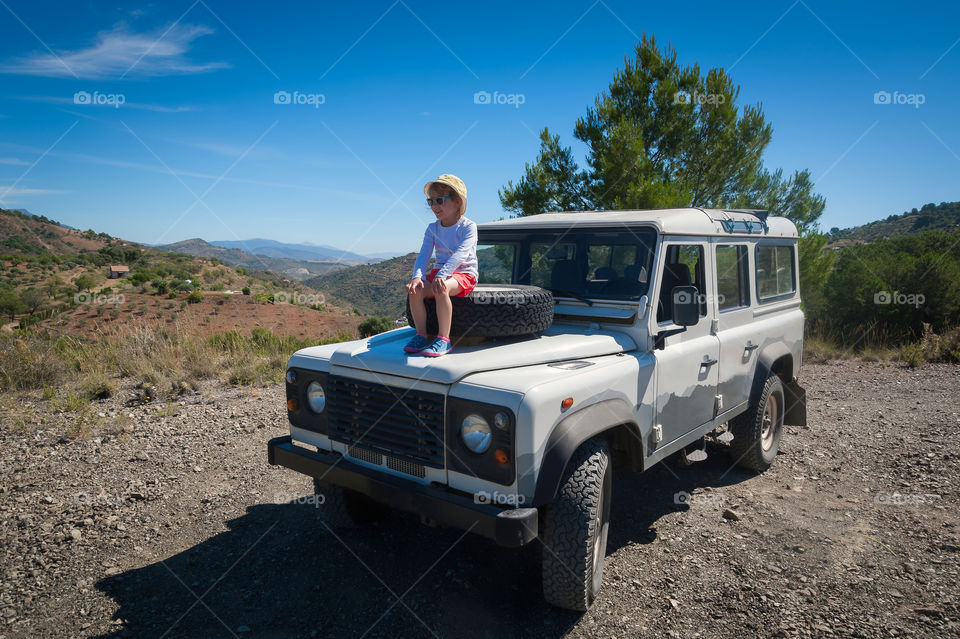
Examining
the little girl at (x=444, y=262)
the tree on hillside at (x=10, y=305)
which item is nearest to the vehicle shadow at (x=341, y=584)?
the little girl at (x=444, y=262)

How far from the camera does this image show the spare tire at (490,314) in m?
3.11

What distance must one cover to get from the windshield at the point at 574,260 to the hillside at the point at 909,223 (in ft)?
110

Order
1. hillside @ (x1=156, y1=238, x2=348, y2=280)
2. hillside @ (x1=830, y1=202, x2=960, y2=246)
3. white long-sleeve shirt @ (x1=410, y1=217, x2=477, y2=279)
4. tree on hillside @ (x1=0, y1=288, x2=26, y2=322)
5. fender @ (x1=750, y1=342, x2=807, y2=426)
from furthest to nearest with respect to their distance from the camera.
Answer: hillside @ (x1=156, y1=238, x2=348, y2=280) < hillside @ (x1=830, y1=202, x2=960, y2=246) < tree on hillside @ (x1=0, y1=288, x2=26, y2=322) < fender @ (x1=750, y1=342, x2=807, y2=426) < white long-sleeve shirt @ (x1=410, y1=217, x2=477, y2=279)

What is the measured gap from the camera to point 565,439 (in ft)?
8.48

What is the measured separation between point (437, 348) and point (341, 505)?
149 centimetres

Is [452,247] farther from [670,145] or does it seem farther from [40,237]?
[40,237]

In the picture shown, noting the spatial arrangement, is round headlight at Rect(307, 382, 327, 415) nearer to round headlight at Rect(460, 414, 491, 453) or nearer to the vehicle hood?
the vehicle hood

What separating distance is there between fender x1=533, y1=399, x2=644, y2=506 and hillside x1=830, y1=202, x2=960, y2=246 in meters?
34.6

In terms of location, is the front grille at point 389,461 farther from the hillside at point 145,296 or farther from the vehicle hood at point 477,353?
the hillside at point 145,296

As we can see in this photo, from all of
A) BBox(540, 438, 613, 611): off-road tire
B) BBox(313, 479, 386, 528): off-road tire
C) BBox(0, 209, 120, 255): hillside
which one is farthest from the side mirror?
BBox(0, 209, 120, 255): hillside

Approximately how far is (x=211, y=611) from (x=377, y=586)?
89 cm

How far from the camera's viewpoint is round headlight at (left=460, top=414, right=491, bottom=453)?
254 cm

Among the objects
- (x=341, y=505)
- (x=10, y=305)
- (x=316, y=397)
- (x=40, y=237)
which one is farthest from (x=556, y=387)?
(x=40, y=237)

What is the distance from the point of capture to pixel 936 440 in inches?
224
